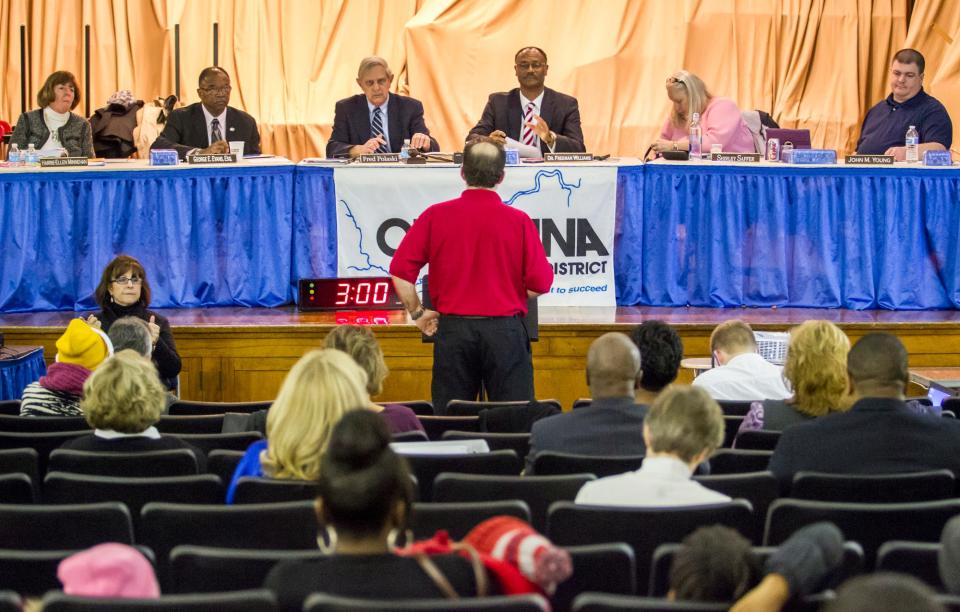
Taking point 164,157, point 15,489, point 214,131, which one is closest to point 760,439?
point 15,489

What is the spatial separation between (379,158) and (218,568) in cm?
470

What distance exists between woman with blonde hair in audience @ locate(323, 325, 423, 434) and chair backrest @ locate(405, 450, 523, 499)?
495 mm

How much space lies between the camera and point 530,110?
7.76m

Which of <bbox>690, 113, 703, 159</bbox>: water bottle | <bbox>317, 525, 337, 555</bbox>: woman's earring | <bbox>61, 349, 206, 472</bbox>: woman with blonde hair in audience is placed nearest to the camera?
<bbox>317, 525, 337, 555</bbox>: woman's earring

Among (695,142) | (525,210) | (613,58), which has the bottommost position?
(525,210)

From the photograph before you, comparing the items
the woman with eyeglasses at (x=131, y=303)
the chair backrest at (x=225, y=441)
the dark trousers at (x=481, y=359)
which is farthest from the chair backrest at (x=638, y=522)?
the woman with eyeglasses at (x=131, y=303)

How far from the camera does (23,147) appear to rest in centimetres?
791

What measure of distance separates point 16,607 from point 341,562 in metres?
0.53

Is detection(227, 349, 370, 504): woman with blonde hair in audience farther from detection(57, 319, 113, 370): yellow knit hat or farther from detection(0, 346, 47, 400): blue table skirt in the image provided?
detection(0, 346, 47, 400): blue table skirt

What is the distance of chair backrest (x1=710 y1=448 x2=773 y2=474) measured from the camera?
142 inches

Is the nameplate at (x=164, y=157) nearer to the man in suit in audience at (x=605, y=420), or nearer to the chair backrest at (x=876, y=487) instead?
the man in suit in audience at (x=605, y=420)

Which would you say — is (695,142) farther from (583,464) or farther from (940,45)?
(583,464)

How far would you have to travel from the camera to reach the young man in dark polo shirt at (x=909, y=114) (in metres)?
7.68

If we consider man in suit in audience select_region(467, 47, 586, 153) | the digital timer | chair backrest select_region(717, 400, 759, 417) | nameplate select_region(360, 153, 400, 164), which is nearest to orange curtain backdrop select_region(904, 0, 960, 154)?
man in suit in audience select_region(467, 47, 586, 153)
